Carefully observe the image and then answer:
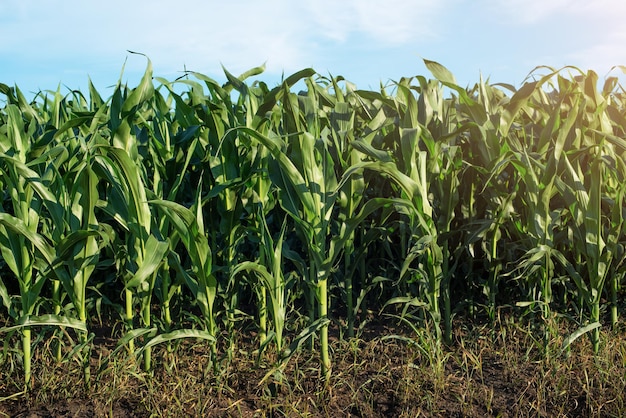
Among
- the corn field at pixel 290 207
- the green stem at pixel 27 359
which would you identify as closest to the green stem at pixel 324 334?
the corn field at pixel 290 207

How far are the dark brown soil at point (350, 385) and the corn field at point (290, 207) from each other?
0.29 feet

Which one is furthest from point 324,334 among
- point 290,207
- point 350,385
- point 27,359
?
point 27,359

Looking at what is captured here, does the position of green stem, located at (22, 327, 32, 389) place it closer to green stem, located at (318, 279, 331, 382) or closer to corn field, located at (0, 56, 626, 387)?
corn field, located at (0, 56, 626, 387)

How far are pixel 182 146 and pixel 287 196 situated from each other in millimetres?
711

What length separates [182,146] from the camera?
2822 mm

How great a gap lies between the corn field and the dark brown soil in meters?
0.09

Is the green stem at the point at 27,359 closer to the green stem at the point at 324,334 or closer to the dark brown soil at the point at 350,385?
the dark brown soil at the point at 350,385

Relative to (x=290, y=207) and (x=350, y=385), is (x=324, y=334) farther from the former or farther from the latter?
(x=290, y=207)

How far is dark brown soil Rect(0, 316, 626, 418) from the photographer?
2314 millimetres

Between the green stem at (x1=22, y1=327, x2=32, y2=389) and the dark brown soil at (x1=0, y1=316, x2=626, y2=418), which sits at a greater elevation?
the green stem at (x1=22, y1=327, x2=32, y2=389)

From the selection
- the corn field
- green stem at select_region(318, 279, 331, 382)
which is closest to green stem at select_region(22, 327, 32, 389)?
the corn field

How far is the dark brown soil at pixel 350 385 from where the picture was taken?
231 cm

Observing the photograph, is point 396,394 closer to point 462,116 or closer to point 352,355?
point 352,355

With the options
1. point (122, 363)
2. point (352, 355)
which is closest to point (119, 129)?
point (122, 363)
